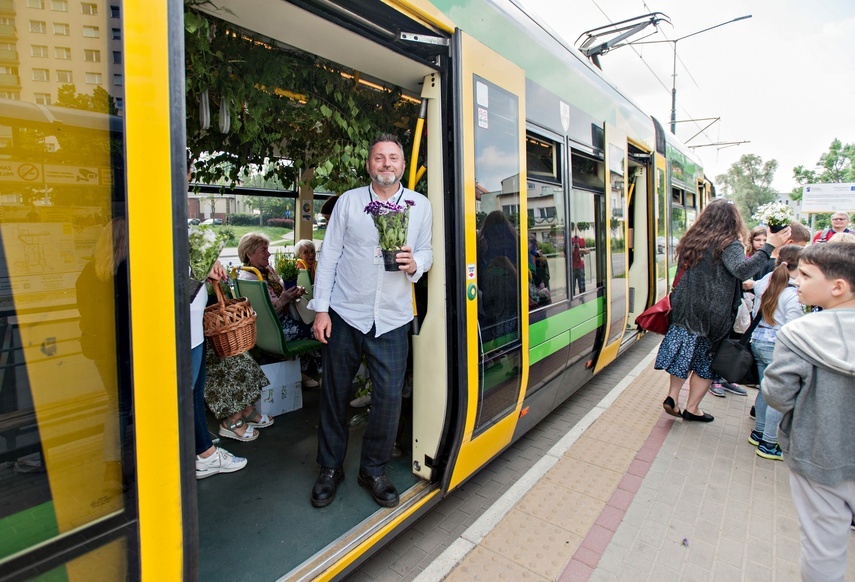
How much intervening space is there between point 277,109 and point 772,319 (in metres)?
3.83

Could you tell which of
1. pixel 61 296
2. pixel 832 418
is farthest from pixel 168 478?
pixel 832 418

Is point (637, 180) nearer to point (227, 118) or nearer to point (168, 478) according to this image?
point (227, 118)

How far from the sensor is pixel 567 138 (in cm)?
383

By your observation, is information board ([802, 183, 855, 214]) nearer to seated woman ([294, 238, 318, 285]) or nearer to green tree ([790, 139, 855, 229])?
seated woman ([294, 238, 318, 285])

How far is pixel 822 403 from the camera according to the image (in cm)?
194

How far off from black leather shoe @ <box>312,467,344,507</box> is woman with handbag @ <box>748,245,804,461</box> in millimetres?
3088

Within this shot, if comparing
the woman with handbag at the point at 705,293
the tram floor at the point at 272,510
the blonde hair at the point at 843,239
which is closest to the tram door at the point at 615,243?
the woman with handbag at the point at 705,293

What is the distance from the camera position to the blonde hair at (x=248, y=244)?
4.30 m

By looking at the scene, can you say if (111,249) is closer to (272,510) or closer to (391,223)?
(391,223)

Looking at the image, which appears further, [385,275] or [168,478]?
[385,275]

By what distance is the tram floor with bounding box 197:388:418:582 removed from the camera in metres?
2.21

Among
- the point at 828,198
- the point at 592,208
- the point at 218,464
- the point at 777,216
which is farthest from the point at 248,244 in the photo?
the point at 828,198

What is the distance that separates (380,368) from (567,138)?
2.40 meters

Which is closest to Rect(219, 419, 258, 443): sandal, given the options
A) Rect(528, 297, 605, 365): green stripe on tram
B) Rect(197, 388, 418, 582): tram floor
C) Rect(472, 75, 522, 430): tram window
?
Answer: Rect(197, 388, 418, 582): tram floor
